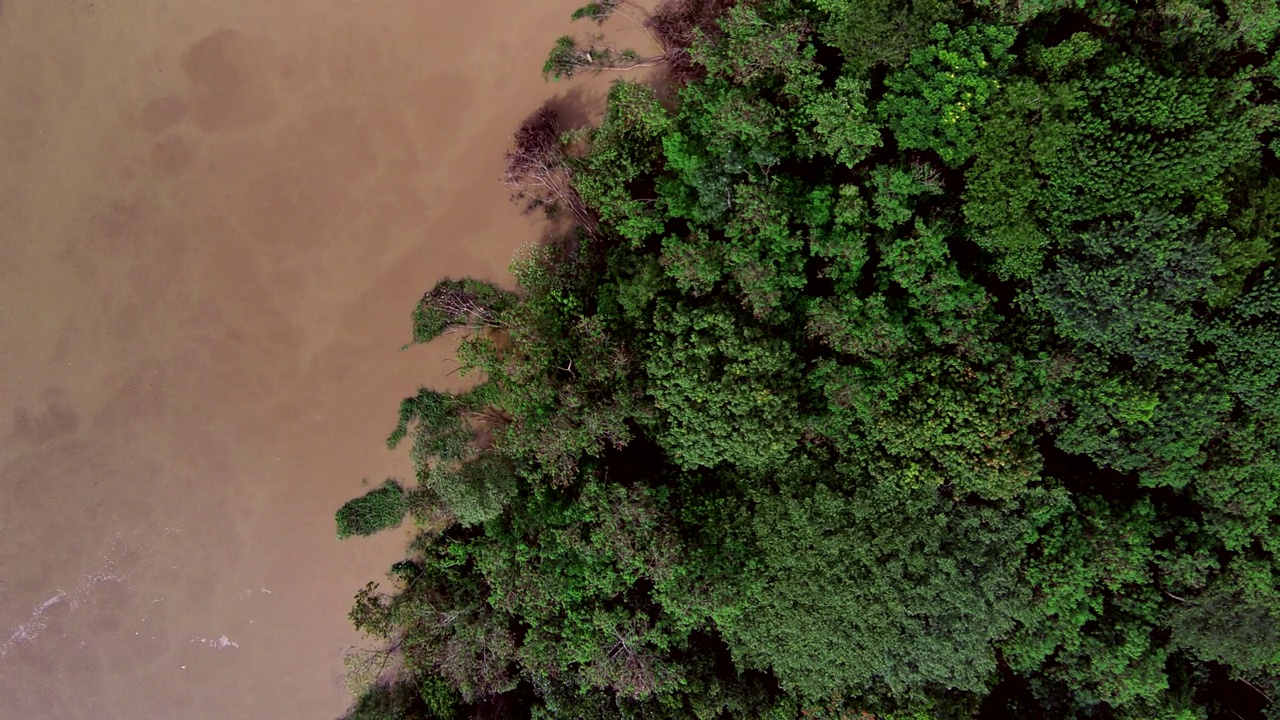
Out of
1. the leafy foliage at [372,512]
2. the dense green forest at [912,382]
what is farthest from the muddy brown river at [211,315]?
the dense green forest at [912,382]

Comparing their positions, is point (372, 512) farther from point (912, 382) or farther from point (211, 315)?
point (912, 382)

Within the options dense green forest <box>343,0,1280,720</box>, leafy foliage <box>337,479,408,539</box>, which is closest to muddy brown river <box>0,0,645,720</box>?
leafy foliage <box>337,479,408,539</box>

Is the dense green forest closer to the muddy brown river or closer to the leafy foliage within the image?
the leafy foliage

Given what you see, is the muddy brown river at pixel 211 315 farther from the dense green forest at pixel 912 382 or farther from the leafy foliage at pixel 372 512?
the dense green forest at pixel 912 382

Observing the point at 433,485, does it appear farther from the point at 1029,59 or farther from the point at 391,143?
the point at 1029,59

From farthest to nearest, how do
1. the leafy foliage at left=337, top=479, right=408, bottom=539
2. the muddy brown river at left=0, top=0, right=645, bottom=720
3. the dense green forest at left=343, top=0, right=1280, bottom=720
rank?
the muddy brown river at left=0, top=0, right=645, bottom=720, the leafy foliage at left=337, top=479, right=408, bottom=539, the dense green forest at left=343, top=0, right=1280, bottom=720

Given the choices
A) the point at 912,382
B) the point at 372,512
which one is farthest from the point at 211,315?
the point at 912,382
